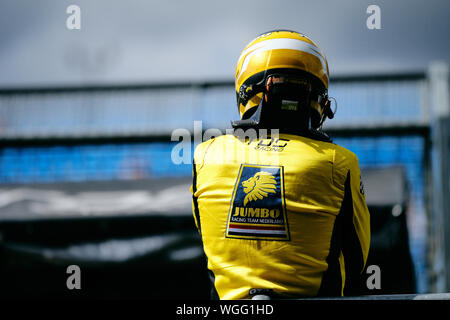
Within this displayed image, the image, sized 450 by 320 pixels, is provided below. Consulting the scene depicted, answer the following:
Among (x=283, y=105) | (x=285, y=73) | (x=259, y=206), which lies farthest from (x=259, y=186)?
(x=285, y=73)

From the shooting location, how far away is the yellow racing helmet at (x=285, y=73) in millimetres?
2223

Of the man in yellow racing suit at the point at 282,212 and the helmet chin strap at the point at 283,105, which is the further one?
the helmet chin strap at the point at 283,105

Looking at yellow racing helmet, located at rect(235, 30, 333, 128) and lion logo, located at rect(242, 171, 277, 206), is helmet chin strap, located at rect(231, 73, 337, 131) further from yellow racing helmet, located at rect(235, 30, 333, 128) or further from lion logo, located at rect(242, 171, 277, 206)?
lion logo, located at rect(242, 171, 277, 206)

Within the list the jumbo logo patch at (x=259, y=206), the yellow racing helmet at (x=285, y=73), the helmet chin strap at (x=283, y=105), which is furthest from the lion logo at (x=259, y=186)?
the yellow racing helmet at (x=285, y=73)

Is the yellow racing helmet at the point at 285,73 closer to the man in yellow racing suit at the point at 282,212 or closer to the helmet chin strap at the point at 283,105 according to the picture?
the helmet chin strap at the point at 283,105

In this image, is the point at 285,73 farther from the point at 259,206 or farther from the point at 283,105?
the point at 259,206

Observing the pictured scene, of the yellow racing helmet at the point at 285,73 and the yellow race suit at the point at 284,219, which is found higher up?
the yellow racing helmet at the point at 285,73

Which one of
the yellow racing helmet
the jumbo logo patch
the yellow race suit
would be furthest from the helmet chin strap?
the jumbo logo patch

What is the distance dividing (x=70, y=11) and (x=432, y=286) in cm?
509

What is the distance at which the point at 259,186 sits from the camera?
1869mm

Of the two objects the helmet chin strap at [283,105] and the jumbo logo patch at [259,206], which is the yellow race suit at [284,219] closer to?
the jumbo logo patch at [259,206]

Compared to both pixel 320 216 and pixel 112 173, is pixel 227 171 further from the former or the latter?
pixel 112 173

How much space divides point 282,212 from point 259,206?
0.11 m

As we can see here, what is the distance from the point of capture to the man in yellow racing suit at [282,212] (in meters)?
1.81
